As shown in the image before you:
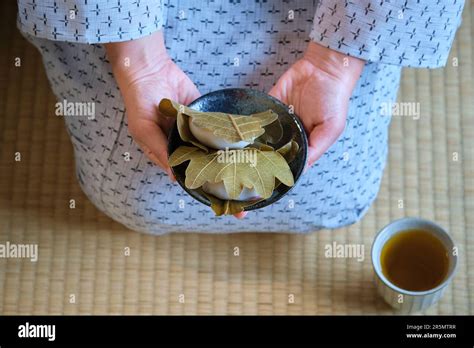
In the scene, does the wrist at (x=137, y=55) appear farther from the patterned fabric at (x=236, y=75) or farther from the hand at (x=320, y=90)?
the hand at (x=320, y=90)

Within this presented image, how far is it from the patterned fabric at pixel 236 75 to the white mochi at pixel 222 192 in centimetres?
20

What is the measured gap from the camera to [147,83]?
980mm

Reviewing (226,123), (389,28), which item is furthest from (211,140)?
(389,28)

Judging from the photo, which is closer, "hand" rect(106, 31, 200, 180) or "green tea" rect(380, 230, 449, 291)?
"hand" rect(106, 31, 200, 180)

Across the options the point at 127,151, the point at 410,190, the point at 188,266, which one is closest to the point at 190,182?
the point at 127,151

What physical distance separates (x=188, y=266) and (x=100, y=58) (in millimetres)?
413

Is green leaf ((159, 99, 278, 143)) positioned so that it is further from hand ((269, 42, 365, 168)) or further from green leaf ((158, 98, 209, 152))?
hand ((269, 42, 365, 168))

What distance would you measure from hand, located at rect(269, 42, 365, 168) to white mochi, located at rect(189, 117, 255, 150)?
0.50 ft

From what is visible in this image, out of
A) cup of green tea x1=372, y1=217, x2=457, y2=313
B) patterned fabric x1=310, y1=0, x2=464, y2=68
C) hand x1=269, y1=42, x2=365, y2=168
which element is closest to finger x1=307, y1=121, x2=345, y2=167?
hand x1=269, y1=42, x2=365, y2=168

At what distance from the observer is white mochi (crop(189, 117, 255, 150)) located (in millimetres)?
835

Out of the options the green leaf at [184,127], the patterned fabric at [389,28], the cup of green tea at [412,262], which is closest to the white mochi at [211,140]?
the green leaf at [184,127]

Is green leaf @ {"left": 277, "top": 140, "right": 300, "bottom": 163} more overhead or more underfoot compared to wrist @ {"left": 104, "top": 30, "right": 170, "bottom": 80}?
more underfoot
